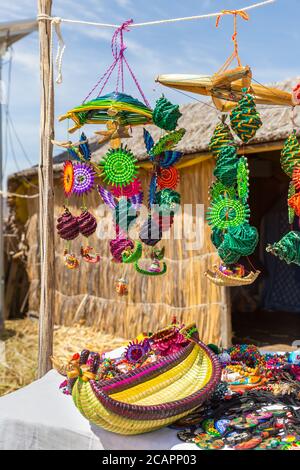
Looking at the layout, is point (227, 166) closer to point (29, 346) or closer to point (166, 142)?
point (166, 142)

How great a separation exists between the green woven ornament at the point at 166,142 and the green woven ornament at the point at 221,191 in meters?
0.40

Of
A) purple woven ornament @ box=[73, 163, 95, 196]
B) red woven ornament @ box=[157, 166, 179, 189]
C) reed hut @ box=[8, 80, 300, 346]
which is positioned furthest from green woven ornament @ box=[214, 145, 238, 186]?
reed hut @ box=[8, 80, 300, 346]

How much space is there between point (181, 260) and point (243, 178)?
3490 millimetres

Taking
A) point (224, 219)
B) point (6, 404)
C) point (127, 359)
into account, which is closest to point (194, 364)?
point (127, 359)

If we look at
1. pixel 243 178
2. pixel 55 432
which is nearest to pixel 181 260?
pixel 243 178

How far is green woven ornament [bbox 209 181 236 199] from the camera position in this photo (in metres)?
3.25

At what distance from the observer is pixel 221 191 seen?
10.8 feet

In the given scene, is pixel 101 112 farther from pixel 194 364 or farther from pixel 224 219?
pixel 194 364

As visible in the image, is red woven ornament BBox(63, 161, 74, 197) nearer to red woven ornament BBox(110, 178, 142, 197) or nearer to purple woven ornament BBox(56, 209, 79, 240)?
purple woven ornament BBox(56, 209, 79, 240)

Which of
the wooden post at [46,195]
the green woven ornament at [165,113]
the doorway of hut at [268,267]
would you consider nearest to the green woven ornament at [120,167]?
the green woven ornament at [165,113]

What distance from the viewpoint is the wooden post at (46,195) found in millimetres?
4129

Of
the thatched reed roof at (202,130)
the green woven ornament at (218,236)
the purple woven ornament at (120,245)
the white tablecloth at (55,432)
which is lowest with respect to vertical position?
the white tablecloth at (55,432)

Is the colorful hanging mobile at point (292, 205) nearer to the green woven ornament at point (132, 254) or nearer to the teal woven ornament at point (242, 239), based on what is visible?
the teal woven ornament at point (242, 239)
